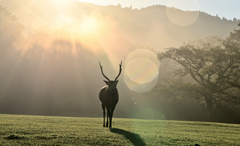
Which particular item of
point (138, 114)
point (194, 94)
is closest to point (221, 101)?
point (194, 94)

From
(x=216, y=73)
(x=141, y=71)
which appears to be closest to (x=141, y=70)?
(x=141, y=71)

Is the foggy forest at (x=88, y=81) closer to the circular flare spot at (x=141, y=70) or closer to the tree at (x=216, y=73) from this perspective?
the circular flare spot at (x=141, y=70)

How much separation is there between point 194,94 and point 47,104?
28.4 m

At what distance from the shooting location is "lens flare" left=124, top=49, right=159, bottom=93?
54.7 m

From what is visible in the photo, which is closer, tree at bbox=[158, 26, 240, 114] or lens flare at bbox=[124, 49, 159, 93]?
tree at bbox=[158, 26, 240, 114]

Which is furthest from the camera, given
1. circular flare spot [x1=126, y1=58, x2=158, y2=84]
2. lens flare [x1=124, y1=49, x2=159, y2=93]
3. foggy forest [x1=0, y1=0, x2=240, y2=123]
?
circular flare spot [x1=126, y1=58, x2=158, y2=84]

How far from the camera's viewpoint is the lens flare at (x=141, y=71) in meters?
54.7

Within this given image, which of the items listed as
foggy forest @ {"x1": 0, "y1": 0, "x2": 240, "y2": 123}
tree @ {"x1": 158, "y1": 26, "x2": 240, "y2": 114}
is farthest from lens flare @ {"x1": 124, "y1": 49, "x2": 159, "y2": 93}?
tree @ {"x1": 158, "y1": 26, "x2": 240, "y2": 114}

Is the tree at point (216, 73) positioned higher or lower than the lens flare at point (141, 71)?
lower

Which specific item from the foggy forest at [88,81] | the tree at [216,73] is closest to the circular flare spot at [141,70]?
the foggy forest at [88,81]

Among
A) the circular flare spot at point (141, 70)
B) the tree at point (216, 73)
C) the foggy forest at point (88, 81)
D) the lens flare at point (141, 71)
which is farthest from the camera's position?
the circular flare spot at point (141, 70)

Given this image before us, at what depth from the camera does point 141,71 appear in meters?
60.8

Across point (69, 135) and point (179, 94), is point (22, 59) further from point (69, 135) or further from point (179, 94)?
point (69, 135)

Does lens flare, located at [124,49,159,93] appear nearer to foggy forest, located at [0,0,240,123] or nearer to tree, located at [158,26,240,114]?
foggy forest, located at [0,0,240,123]
